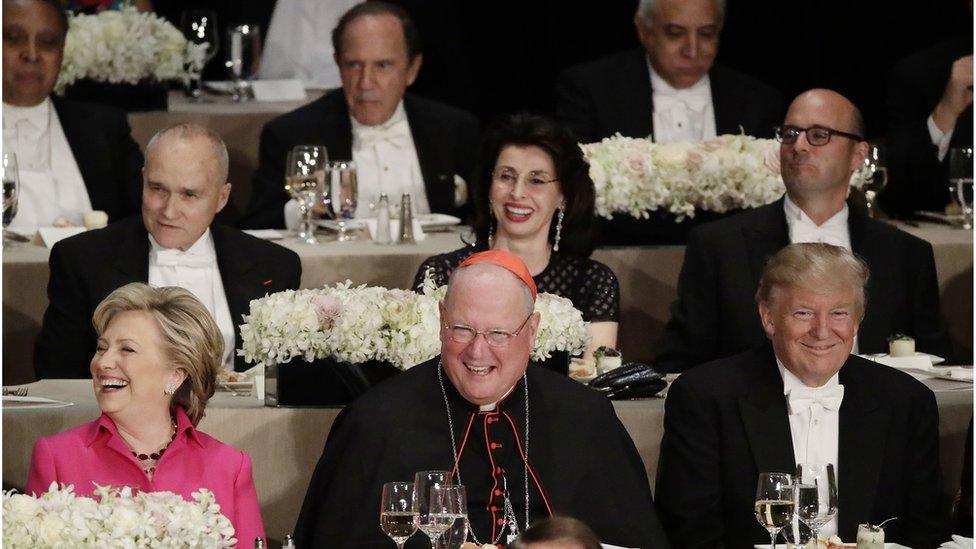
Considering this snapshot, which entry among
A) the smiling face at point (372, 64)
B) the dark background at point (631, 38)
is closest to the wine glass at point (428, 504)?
the smiling face at point (372, 64)

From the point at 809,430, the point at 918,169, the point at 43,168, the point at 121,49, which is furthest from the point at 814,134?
the point at 121,49

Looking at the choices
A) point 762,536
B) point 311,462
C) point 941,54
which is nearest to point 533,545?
point 762,536

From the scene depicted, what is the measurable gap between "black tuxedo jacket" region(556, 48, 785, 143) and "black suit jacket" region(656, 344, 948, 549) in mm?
3149

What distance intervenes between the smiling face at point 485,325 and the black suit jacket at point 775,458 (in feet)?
1.83

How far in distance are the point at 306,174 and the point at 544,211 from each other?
133 centimetres

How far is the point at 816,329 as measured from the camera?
4.64 meters

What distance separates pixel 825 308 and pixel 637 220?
225 centimetres

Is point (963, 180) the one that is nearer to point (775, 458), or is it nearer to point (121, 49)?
point (775, 458)

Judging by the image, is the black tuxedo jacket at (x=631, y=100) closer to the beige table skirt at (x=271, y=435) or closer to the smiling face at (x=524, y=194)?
the smiling face at (x=524, y=194)

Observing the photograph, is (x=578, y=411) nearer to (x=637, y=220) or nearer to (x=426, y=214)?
(x=637, y=220)

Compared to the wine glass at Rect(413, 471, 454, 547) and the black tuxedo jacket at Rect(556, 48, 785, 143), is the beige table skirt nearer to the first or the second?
the wine glass at Rect(413, 471, 454, 547)

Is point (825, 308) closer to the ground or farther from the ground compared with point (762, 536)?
farther from the ground

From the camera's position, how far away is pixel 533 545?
9.20ft

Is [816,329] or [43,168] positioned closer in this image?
[816,329]
